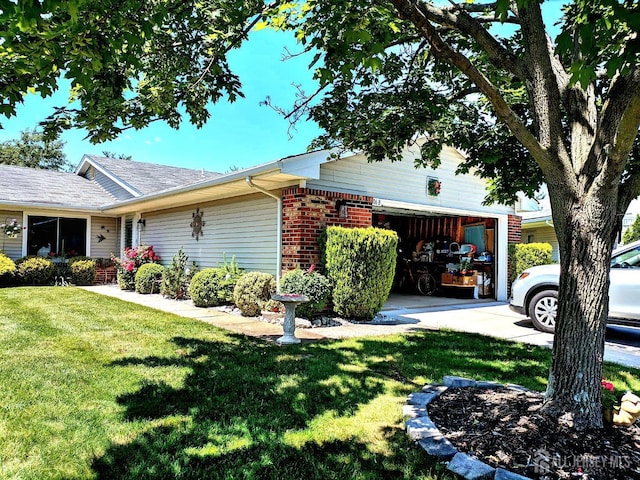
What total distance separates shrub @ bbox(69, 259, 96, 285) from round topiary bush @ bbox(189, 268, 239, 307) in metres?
7.15

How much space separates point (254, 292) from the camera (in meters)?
7.98

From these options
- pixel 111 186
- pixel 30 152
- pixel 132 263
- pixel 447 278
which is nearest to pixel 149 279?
pixel 132 263

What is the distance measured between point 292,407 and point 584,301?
225 cm

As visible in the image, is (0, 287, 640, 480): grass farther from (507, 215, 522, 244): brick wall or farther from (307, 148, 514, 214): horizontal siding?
(507, 215, 522, 244): brick wall

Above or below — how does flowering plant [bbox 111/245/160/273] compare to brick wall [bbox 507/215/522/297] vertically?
below

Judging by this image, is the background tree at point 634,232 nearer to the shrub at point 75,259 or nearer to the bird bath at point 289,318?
the bird bath at point 289,318

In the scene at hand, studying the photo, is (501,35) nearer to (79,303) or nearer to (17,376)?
(17,376)

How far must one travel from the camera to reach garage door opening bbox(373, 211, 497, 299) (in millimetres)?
12078

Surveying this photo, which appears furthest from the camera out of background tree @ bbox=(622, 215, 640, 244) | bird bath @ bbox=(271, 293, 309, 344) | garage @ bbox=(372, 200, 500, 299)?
background tree @ bbox=(622, 215, 640, 244)

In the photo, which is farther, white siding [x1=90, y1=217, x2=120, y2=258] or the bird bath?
white siding [x1=90, y1=217, x2=120, y2=258]

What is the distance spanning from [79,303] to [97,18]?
8061mm

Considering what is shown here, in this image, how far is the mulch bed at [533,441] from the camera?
7.72 feet

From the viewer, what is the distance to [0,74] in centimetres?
262

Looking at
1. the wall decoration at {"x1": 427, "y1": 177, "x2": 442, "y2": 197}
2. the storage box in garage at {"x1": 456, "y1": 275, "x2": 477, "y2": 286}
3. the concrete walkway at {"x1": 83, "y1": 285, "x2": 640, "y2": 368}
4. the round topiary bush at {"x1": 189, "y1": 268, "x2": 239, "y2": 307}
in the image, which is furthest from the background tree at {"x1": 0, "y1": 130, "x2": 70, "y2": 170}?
the storage box in garage at {"x1": 456, "y1": 275, "x2": 477, "y2": 286}
